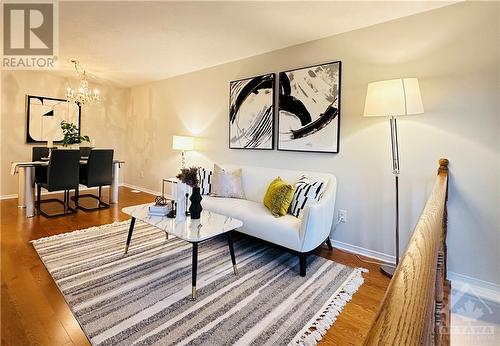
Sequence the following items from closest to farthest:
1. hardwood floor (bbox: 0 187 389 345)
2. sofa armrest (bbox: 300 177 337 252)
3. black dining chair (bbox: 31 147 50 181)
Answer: hardwood floor (bbox: 0 187 389 345) < sofa armrest (bbox: 300 177 337 252) < black dining chair (bbox: 31 147 50 181)

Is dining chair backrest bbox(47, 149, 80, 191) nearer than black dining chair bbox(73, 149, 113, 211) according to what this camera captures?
Yes

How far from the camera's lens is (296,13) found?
2.47 m

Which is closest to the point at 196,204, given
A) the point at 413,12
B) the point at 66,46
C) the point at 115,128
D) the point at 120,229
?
the point at 120,229

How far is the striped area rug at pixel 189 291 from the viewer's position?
63.7 inches

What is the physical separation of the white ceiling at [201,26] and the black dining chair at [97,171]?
1455mm

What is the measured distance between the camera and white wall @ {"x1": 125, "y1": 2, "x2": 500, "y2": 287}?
2.11m

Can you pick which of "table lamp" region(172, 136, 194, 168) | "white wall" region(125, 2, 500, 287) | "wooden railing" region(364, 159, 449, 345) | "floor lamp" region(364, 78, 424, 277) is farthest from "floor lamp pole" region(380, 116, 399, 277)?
"table lamp" region(172, 136, 194, 168)

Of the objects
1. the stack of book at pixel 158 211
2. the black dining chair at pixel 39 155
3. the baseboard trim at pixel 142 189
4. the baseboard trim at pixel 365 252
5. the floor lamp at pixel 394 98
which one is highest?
the floor lamp at pixel 394 98

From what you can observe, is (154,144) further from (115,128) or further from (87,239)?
(87,239)

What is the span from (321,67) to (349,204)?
155 centimetres

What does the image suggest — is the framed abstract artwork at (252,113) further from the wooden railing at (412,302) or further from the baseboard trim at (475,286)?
the wooden railing at (412,302)

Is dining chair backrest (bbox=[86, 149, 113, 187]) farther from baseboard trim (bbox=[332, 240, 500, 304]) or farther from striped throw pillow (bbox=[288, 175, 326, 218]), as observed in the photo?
→ baseboard trim (bbox=[332, 240, 500, 304])

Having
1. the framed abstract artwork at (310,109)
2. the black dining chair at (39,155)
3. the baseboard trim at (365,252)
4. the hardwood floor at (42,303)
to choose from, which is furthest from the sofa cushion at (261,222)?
the black dining chair at (39,155)

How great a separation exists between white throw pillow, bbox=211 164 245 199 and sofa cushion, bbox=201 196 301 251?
0.68 feet
